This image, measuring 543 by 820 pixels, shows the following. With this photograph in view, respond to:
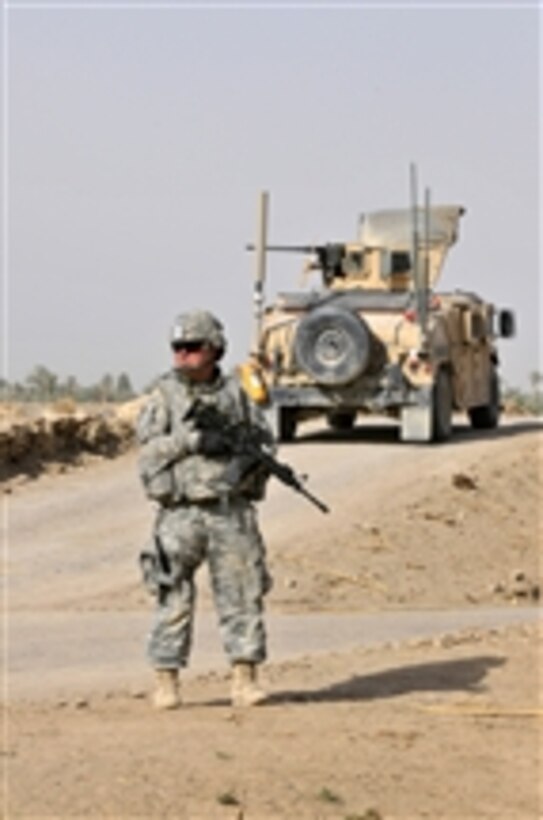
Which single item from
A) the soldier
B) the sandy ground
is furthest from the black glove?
the sandy ground

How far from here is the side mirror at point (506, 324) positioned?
27078 millimetres

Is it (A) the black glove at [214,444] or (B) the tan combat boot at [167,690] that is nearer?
(A) the black glove at [214,444]

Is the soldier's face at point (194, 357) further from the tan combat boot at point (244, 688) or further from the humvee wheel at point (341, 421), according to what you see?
the humvee wheel at point (341, 421)

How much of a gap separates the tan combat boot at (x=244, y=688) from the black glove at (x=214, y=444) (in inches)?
38.6

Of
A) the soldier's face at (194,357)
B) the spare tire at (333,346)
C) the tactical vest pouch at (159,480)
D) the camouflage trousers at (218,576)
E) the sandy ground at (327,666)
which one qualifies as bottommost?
the sandy ground at (327,666)

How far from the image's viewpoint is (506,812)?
326 inches

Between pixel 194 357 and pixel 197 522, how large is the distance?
76 cm

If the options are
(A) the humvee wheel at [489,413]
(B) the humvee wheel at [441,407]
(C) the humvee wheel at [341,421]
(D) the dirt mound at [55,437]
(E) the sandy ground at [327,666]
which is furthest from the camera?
(A) the humvee wheel at [489,413]

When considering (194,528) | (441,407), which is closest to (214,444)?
(194,528)

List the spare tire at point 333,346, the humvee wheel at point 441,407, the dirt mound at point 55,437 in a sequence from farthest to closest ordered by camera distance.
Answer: the humvee wheel at point 441,407, the spare tire at point 333,346, the dirt mound at point 55,437

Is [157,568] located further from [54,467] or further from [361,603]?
[54,467]

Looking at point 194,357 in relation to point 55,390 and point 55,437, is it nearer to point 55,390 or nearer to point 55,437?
point 55,437

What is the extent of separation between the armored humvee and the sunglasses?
1224cm

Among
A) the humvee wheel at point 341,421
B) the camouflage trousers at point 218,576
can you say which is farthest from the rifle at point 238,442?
the humvee wheel at point 341,421
